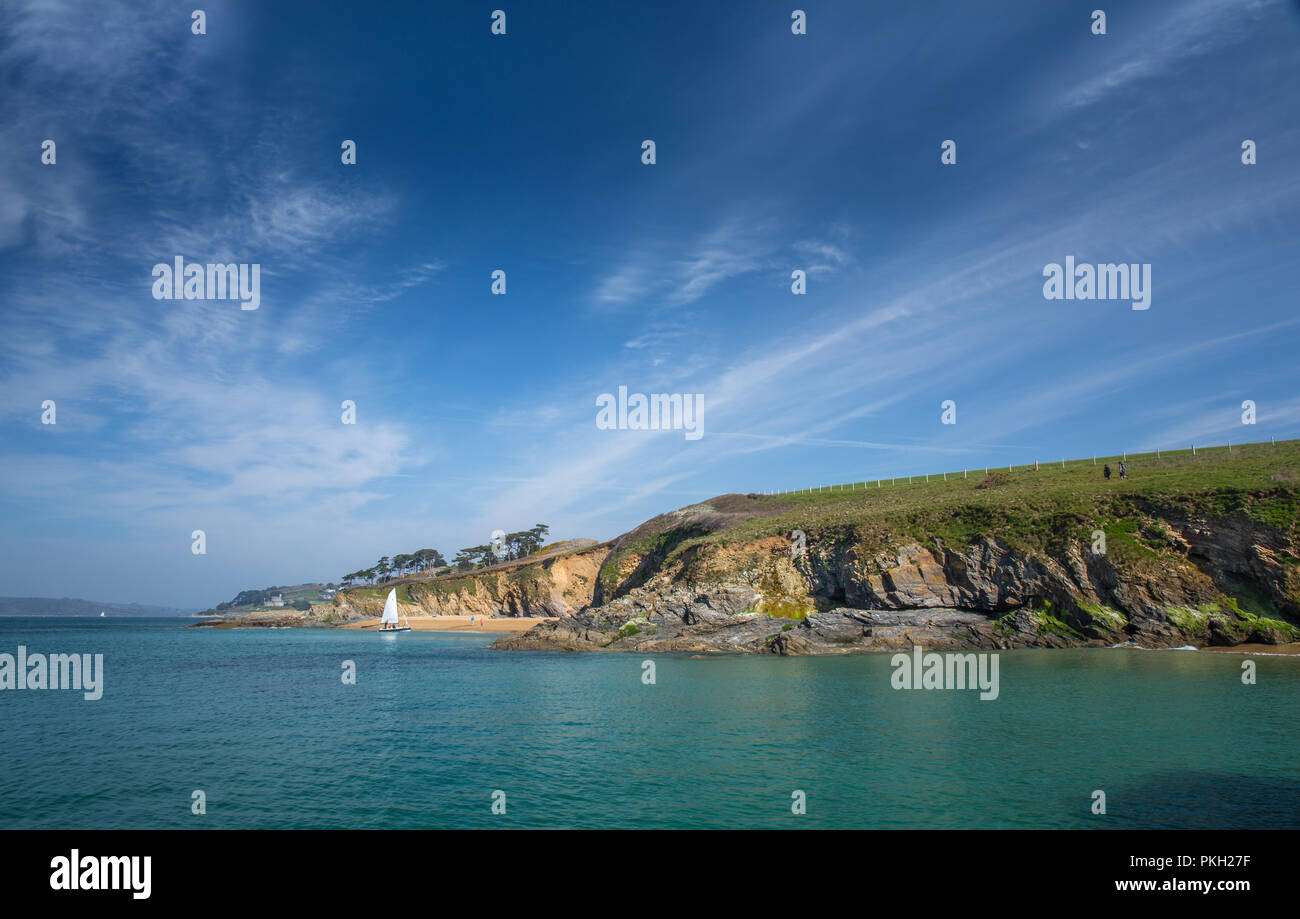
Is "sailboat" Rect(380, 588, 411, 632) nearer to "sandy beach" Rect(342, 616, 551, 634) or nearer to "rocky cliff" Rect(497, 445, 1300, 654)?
"sandy beach" Rect(342, 616, 551, 634)

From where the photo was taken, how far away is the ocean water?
16.3 metres

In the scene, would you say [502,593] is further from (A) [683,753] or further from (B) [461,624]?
(A) [683,753]

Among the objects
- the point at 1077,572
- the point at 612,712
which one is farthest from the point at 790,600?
the point at 612,712

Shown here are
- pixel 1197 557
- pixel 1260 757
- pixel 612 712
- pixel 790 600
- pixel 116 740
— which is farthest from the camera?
pixel 790 600

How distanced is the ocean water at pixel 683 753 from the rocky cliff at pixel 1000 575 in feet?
35.0

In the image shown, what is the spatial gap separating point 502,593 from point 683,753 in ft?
399

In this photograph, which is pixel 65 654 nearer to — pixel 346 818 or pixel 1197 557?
pixel 346 818

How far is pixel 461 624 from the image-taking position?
126m

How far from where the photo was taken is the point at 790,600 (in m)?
66.3

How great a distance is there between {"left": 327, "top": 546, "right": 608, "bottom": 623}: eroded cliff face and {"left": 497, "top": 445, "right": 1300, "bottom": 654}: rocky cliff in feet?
170

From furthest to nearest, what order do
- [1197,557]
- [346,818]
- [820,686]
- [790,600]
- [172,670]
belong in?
[790,600] → [172,670] → [1197,557] → [820,686] → [346,818]

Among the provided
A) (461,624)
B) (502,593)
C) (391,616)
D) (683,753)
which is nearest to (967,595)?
(683,753)

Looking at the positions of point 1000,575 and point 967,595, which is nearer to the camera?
point 1000,575

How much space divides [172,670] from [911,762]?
2256 inches
